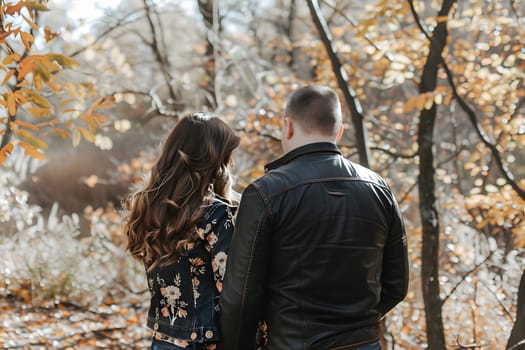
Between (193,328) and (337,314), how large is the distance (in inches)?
22.7

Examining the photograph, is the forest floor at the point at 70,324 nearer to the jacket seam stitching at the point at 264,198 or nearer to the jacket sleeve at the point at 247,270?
the jacket sleeve at the point at 247,270

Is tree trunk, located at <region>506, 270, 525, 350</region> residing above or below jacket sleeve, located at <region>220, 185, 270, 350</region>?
below

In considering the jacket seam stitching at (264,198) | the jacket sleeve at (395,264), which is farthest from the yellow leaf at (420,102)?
the jacket seam stitching at (264,198)

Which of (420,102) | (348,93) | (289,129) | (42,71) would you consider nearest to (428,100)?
(420,102)

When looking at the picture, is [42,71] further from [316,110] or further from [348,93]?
[348,93]

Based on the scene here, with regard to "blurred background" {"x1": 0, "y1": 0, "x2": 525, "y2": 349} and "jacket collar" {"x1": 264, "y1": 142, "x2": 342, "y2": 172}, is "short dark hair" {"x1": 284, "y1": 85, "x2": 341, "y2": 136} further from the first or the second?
"blurred background" {"x1": 0, "y1": 0, "x2": 525, "y2": 349}

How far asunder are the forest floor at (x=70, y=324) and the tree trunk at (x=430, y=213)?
3.19 meters

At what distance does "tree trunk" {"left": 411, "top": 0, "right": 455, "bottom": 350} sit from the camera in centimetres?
346

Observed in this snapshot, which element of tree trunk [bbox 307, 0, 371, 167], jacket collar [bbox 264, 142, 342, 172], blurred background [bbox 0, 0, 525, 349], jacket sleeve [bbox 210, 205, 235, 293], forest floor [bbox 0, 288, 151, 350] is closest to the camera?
jacket collar [bbox 264, 142, 342, 172]

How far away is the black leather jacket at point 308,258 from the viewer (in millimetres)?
1702

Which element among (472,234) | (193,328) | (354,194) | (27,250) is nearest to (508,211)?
(472,234)

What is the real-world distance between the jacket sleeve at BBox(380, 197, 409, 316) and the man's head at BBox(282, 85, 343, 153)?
1.17 ft

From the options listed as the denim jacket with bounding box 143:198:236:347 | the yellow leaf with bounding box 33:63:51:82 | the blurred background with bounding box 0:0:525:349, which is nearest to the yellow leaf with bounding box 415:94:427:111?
the blurred background with bounding box 0:0:525:349

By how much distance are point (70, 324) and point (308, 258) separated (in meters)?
4.82
